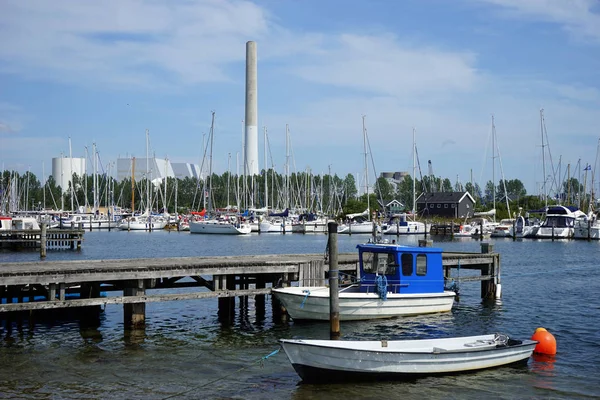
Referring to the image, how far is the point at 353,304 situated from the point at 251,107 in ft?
521

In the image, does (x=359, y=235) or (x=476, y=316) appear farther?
(x=359, y=235)

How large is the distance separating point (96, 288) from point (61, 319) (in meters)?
Result: 2.41

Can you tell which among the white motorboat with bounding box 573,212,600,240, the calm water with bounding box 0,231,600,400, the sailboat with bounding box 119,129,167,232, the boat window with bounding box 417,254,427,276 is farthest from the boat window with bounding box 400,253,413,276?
the sailboat with bounding box 119,129,167,232

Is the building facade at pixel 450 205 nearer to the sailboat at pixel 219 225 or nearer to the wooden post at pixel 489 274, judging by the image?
the sailboat at pixel 219 225

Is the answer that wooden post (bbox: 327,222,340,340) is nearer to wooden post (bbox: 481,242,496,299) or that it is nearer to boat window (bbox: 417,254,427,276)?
boat window (bbox: 417,254,427,276)

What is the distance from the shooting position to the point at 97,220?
131625mm

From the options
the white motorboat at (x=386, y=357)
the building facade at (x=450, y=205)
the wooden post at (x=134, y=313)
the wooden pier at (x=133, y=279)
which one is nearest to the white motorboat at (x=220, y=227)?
the building facade at (x=450, y=205)

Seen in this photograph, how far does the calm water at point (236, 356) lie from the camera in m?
18.3

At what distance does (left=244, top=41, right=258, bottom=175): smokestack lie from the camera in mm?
179950

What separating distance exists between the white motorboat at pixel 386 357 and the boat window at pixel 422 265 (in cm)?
701

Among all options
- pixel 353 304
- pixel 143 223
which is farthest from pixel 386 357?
pixel 143 223

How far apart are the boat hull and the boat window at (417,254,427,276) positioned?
86 centimetres

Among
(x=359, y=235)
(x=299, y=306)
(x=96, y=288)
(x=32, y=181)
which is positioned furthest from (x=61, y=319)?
(x=32, y=181)

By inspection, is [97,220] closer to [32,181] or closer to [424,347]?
[32,181]
